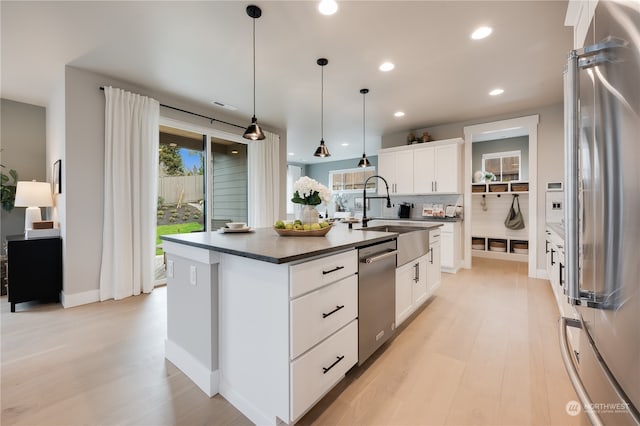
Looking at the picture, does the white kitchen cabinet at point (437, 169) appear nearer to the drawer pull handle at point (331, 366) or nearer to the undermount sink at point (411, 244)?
the undermount sink at point (411, 244)

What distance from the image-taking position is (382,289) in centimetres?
200

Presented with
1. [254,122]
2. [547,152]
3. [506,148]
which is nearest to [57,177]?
[254,122]

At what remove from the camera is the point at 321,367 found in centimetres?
143

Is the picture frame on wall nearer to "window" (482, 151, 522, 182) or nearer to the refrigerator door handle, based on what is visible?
the refrigerator door handle

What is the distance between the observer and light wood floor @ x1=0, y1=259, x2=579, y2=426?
1.45 metres

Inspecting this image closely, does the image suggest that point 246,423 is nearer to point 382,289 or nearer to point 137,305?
point 382,289

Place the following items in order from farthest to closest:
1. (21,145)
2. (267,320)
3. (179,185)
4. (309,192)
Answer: (179,185), (21,145), (309,192), (267,320)

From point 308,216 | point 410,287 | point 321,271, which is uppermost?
point 308,216

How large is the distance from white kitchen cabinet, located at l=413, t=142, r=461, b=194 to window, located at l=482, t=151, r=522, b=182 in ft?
6.81

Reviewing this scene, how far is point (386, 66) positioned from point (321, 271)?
256cm

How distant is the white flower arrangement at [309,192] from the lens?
6.68 feet

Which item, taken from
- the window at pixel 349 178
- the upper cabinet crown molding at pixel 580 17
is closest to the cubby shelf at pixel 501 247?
the window at pixel 349 178

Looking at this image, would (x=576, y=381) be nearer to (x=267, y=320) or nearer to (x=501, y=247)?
(x=267, y=320)

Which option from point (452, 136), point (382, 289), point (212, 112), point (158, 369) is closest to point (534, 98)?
point (452, 136)
